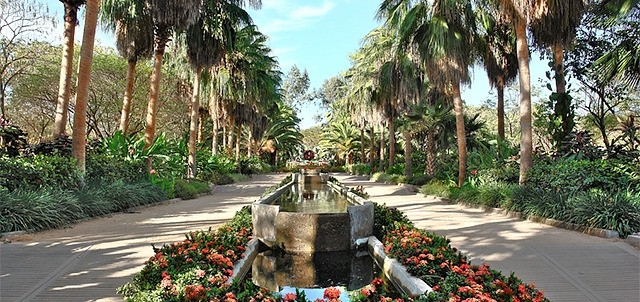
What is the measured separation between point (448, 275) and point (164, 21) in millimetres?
14201

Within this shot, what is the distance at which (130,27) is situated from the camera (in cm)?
1708

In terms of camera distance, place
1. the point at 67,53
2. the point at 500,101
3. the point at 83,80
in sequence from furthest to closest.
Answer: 1. the point at 500,101
2. the point at 67,53
3. the point at 83,80

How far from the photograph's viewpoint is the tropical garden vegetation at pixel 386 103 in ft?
32.3

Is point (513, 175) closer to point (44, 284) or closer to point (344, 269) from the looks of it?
point (344, 269)

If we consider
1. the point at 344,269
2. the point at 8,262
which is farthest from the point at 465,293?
the point at 8,262

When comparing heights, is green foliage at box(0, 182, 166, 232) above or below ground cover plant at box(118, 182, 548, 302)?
above

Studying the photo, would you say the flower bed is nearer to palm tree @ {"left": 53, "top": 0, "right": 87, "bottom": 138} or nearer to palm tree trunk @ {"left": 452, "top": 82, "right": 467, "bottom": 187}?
palm tree @ {"left": 53, "top": 0, "right": 87, "bottom": 138}

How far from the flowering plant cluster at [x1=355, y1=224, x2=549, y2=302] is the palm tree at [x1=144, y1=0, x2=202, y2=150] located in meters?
12.2

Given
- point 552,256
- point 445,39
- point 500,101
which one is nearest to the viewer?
point 552,256

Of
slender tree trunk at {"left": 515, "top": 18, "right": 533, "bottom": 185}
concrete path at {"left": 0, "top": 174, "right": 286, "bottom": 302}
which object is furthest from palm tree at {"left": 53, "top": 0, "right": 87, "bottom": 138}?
slender tree trunk at {"left": 515, "top": 18, "right": 533, "bottom": 185}

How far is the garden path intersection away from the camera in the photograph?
4.96 metres

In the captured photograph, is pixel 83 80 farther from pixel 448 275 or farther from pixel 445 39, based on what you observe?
pixel 445 39

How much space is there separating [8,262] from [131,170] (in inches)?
372

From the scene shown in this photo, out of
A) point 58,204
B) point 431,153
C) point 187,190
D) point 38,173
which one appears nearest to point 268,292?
point 58,204
